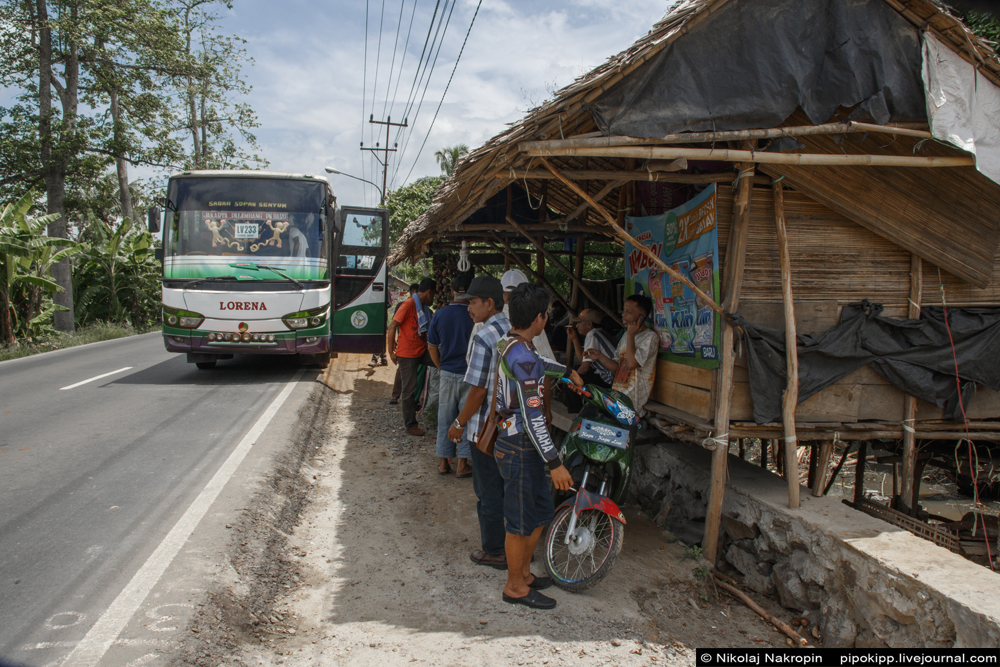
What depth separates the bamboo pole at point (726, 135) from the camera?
360cm

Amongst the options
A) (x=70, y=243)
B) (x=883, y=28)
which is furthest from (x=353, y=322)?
(x=70, y=243)

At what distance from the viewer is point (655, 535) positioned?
15.9 ft

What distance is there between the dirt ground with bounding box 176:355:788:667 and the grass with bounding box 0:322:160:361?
37.5ft

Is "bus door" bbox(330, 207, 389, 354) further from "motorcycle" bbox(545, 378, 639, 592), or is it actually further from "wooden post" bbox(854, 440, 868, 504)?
"wooden post" bbox(854, 440, 868, 504)

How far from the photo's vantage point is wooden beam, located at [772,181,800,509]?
13.2ft

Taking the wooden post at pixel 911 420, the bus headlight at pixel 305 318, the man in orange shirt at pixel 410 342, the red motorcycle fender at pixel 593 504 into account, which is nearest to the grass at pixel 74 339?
the bus headlight at pixel 305 318

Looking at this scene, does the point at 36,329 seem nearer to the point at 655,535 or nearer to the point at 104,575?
the point at 104,575

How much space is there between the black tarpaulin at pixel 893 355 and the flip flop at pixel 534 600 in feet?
6.30

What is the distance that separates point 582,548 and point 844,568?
1496 mm

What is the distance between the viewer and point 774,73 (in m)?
3.74

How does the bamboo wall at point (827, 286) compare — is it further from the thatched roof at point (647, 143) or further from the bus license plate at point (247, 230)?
the bus license plate at point (247, 230)

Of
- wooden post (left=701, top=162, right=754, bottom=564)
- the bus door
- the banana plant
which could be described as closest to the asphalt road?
the bus door

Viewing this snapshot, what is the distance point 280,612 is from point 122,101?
20.2 meters

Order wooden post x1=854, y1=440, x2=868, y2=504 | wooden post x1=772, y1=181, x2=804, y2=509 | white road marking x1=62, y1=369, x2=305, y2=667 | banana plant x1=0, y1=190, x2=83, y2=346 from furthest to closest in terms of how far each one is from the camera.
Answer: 1. banana plant x1=0, y1=190, x2=83, y2=346
2. wooden post x1=854, y1=440, x2=868, y2=504
3. wooden post x1=772, y1=181, x2=804, y2=509
4. white road marking x1=62, y1=369, x2=305, y2=667
